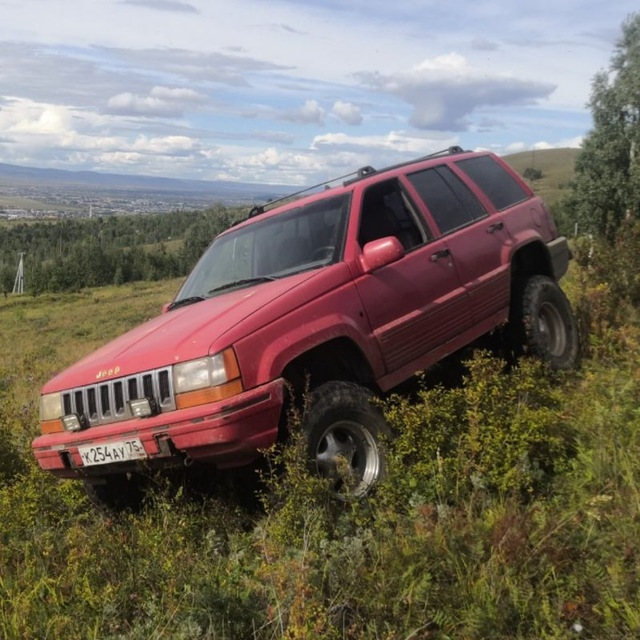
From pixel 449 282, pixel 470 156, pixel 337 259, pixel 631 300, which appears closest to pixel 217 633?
pixel 337 259

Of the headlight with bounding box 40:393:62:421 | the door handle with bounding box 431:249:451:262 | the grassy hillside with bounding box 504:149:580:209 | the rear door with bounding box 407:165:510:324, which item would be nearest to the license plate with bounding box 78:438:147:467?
the headlight with bounding box 40:393:62:421

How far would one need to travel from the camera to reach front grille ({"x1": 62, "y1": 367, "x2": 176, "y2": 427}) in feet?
12.5

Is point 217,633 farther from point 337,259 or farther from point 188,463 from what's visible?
point 337,259

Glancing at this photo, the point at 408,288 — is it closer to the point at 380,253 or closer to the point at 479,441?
the point at 380,253

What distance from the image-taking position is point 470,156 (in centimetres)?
637

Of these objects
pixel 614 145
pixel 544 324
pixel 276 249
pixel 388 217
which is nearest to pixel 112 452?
pixel 276 249

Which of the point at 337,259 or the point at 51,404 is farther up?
the point at 337,259

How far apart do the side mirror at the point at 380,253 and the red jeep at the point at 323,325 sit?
0.01 metres

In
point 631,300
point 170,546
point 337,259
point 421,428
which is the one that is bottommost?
point 170,546

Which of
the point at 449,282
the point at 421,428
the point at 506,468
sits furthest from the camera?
the point at 449,282

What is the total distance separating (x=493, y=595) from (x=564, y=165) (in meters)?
172

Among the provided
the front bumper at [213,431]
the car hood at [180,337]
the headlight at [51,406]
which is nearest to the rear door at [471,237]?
the car hood at [180,337]

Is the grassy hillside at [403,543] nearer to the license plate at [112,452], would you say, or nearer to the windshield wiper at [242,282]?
the license plate at [112,452]

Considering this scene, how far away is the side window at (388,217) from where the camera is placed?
5.04 meters
